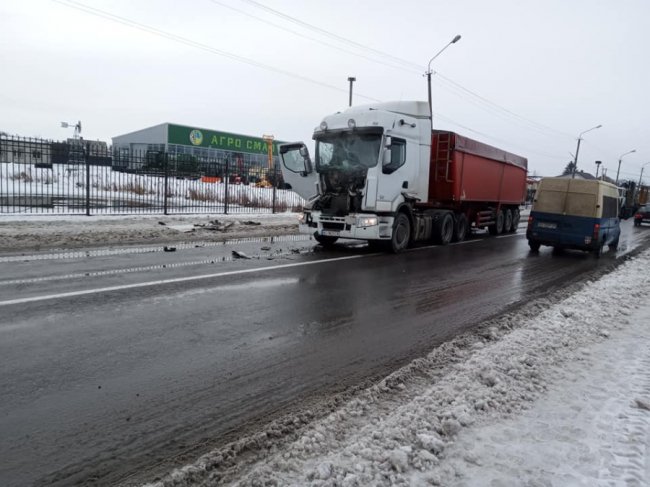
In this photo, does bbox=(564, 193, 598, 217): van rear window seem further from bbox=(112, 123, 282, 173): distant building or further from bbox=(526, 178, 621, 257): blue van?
bbox=(112, 123, 282, 173): distant building

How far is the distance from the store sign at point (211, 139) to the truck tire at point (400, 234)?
48.0m

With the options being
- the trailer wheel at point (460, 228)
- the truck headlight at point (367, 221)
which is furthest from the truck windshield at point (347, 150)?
the trailer wheel at point (460, 228)

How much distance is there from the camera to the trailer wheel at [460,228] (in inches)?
641

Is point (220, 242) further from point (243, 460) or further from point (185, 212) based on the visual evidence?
point (243, 460)

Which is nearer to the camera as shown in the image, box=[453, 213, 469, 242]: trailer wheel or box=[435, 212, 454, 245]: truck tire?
box=[435, 212, 454, 245]: truck tire

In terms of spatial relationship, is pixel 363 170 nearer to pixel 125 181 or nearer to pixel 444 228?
pixel 444 228

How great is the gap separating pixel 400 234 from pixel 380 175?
202 centimetres

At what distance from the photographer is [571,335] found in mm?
5684

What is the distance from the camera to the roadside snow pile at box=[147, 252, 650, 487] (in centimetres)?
279

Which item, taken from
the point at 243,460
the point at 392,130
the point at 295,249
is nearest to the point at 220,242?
the point at 295,249

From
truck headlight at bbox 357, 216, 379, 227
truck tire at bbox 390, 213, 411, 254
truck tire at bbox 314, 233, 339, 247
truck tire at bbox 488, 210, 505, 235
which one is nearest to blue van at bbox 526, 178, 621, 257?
truck tire at bbox 390, 213, 411, 254

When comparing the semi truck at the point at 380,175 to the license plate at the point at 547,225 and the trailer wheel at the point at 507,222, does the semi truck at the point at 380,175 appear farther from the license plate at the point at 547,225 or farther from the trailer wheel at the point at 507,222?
the trailer wheel at the point at 507,222

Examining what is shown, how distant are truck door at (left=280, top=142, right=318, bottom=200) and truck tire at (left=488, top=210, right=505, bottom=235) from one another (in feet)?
32.4

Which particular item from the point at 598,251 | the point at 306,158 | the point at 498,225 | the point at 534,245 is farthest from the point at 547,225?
the point at 306,158
